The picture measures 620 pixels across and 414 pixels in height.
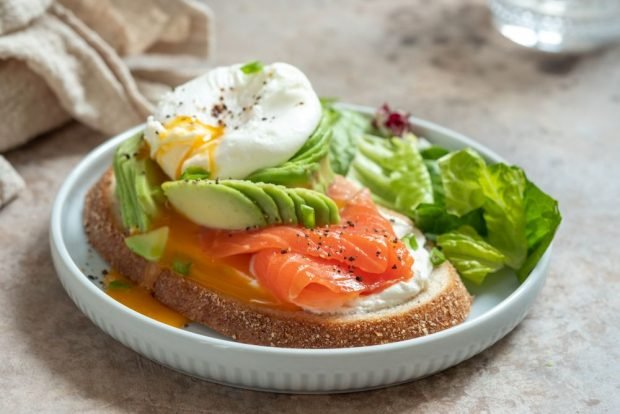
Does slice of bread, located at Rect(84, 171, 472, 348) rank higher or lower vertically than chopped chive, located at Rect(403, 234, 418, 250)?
lower

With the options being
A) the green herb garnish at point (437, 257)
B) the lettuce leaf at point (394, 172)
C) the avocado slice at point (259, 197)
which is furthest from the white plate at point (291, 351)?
the lettuce leaf at point (394, 172)

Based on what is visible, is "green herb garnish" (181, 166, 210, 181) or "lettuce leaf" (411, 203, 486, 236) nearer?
"green herb garnish" (181, 166, 210, 181)

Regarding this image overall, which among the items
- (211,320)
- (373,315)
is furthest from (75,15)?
(373,315)

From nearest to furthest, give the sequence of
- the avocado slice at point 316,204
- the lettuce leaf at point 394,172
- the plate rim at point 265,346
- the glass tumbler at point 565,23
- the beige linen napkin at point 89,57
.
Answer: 1. the plate rim at point 265,346
2. the avocado slice at point 316,204
3. the lettuce leaf at point 394,172
4. the beige linen napkin at point 89,57
5. the glass tumbler at point 565,23

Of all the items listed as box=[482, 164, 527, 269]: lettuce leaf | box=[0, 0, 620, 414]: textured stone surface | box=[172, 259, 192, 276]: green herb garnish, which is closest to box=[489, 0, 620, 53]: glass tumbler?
box=[0, 0, 620, 414]: textured stone surface

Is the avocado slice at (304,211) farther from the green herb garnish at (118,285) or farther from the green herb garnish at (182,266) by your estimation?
the green herb garnish at (118,285)

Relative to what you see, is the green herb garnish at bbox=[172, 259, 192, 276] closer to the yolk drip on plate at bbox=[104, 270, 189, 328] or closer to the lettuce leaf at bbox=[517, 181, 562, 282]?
the yolk drip on plate at bbox=[104, 270, 189, 328]

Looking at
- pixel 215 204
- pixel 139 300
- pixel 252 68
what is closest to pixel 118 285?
pixel 139 300
